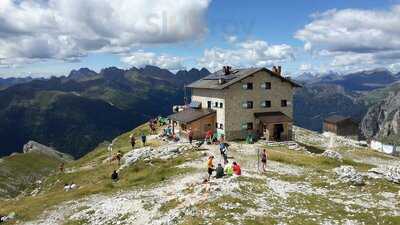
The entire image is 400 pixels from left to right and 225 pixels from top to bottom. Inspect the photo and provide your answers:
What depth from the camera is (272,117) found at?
8850 cm

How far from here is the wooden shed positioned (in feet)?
492

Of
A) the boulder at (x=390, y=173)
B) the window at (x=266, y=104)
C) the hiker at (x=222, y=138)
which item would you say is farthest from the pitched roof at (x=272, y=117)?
the boulder at (x=390, y=173)

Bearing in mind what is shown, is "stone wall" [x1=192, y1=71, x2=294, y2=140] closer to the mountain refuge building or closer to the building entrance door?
the mountain refuge building

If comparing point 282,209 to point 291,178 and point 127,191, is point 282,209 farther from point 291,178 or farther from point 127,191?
point 127,191

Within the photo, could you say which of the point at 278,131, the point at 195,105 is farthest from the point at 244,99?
the point at 195,105

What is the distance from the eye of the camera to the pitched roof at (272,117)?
3418 inches

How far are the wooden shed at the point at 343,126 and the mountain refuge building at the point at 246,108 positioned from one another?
62.6m

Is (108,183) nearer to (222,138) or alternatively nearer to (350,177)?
(222,138)

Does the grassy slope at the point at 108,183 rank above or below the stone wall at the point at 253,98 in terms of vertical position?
below

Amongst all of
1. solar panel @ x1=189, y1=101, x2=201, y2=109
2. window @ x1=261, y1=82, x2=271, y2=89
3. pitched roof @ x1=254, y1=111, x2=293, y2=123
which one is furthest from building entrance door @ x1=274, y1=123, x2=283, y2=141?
solar panel @ x1=189, y1=101, x2=201, y2=109

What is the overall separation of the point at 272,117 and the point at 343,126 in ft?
235

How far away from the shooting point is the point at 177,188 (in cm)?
4872

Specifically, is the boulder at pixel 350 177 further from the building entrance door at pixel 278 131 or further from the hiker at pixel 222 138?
the building entrance door at pixel 278 131

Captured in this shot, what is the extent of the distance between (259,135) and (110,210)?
49638 millimetres
